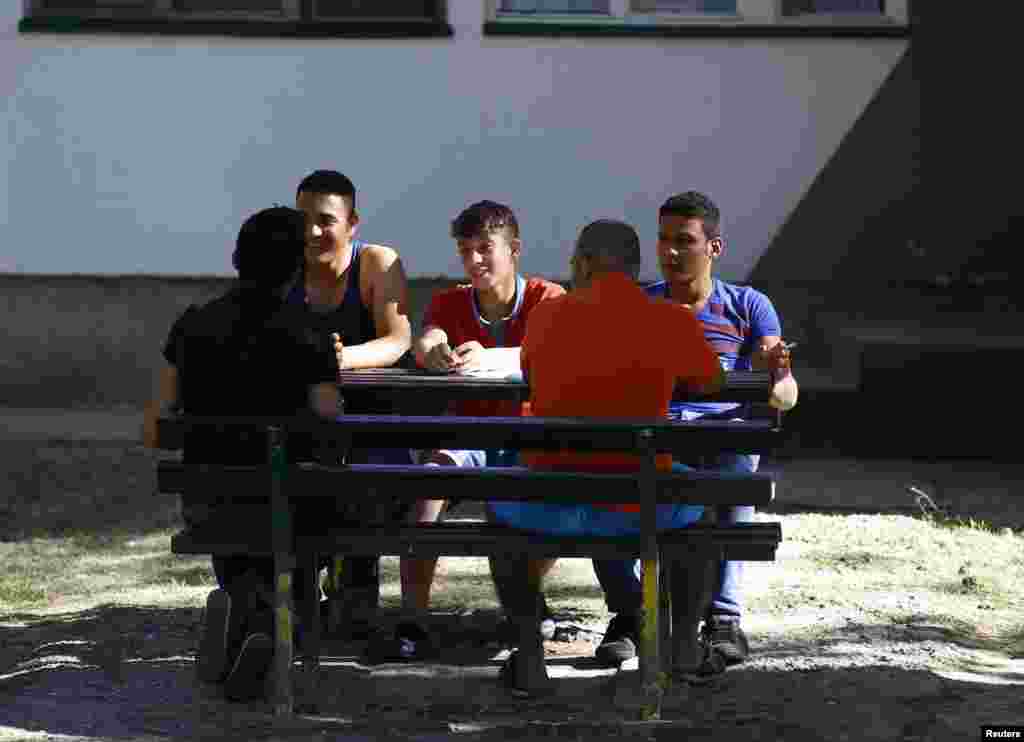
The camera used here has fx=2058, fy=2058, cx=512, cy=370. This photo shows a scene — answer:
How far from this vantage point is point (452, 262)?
448 inches

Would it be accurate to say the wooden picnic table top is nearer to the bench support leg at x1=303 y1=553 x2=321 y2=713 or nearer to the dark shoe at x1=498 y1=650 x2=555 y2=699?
the bench support leg at x1=303 y1=553 x2=321 y2=713

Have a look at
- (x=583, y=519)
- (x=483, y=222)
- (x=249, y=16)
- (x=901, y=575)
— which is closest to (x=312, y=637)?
(x=583, y=519)

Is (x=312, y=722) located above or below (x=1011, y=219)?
below

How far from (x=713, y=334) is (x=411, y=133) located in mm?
5338

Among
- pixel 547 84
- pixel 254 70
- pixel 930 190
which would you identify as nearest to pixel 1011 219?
pixel 930 190

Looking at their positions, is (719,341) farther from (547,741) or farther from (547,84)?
(547,84)

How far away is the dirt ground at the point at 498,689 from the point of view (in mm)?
5363

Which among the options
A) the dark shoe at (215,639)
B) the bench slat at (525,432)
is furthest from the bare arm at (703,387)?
the dark shoe at (215,639)

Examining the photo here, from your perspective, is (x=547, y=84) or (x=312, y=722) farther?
(x=547, y=84)

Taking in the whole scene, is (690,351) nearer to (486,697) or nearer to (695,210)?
(695,210)

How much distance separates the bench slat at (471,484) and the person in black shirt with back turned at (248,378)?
10 cm

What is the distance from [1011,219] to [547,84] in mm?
2615

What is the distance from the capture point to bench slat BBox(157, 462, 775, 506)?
536 cm

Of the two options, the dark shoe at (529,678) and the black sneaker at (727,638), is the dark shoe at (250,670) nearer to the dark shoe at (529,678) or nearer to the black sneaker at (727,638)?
the dark shoe at (529,678)
